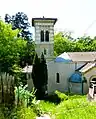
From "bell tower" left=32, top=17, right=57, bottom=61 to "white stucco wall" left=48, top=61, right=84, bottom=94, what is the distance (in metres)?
1.11

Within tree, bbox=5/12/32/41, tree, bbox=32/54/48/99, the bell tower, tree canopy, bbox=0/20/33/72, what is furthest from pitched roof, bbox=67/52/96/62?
tree, bbox=5/12/32/41

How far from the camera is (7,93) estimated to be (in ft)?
42.4

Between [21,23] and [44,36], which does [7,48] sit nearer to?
[44,36]

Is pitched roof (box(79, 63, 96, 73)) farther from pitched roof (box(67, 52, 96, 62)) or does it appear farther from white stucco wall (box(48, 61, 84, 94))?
pitched roof (box(67, 52, 96, 62))

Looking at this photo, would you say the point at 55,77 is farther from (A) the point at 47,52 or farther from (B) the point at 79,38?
(B) the point at 79,38

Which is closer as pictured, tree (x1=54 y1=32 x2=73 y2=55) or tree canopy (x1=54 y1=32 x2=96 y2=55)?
tree canopy (x1=54 y1=32 x2=96 y2=55)

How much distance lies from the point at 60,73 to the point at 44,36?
3.97 m

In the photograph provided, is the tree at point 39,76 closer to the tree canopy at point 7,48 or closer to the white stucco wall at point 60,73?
the white stucco wall at point 60,73

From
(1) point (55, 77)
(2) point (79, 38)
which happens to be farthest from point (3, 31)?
(2) point (79, 38)

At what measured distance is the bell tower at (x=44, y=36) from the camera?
3947 centimetres

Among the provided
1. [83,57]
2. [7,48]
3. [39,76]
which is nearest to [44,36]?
[7,48]

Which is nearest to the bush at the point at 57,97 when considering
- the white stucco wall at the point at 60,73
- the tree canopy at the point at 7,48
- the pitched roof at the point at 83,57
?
the white stucco wall at the point at 60,73

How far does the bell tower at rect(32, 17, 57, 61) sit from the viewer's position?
39469 mm

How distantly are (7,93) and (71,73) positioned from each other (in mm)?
26936
